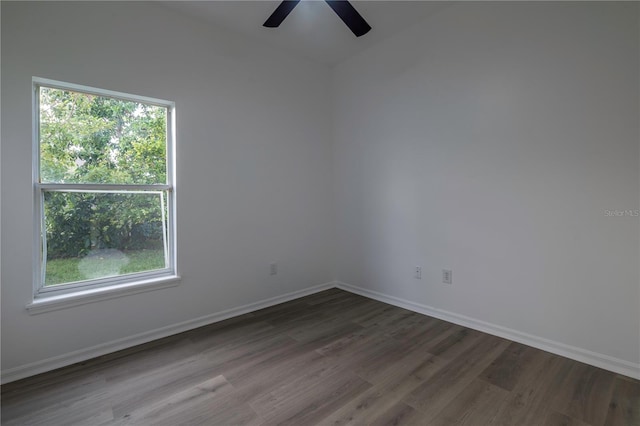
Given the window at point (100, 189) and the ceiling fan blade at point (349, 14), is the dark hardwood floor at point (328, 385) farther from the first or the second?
the ceiling fan blade at point (349, 14)

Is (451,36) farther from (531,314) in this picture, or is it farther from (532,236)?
(531,314)

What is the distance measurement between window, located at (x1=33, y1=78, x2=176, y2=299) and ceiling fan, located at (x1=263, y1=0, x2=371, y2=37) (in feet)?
3.99

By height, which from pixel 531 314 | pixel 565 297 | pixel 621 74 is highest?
pixel 621 74

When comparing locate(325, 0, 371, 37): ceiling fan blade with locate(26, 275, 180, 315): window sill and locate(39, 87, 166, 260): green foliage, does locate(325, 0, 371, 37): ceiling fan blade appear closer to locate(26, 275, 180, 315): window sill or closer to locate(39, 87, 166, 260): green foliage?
locate(39, 87, 166, 260): green foliage

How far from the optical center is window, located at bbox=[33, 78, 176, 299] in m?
2.19

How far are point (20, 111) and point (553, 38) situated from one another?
378 centimetres

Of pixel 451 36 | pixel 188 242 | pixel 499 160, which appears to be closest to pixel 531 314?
pixel 499 160

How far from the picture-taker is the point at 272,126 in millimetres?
3334

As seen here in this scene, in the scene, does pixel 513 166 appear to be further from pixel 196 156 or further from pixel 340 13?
pixel 196 156

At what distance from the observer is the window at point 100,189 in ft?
7.18

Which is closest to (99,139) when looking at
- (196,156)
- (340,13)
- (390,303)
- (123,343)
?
(196,156)

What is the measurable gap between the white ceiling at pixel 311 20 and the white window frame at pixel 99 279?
3.06 feet

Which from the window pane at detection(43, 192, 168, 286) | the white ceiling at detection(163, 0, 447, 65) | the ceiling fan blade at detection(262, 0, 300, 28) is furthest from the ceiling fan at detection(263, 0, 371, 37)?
the window pane at detection(43, 192, 168, 286)

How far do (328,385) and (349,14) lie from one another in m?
2.50
